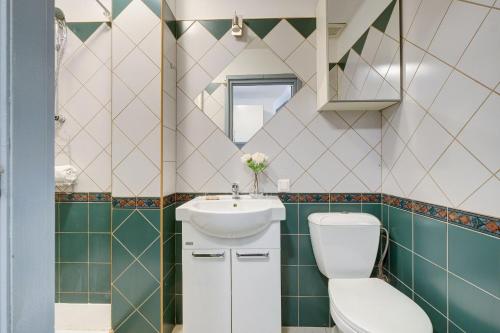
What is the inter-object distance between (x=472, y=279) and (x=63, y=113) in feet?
8.51

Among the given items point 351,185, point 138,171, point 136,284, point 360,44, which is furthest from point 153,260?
point 360,44

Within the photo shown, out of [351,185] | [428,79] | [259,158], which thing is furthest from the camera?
[351,185]

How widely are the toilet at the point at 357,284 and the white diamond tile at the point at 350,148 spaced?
0.44m

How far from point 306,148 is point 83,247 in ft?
5.85

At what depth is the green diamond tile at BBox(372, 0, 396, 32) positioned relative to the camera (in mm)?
1625

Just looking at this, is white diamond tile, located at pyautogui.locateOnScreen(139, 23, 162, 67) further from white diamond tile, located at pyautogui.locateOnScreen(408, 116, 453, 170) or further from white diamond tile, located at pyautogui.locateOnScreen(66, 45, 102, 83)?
white diamond tile, located at pyautogui.locateOnScreen(408, 116, 453, 170)

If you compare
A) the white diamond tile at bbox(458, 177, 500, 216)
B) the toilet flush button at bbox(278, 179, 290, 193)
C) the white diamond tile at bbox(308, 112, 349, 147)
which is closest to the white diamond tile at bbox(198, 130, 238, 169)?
the toilet flush button at bbox(278, 179, 290, 193)

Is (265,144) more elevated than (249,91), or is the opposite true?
(249,91)

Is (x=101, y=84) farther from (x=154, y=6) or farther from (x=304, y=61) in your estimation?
(x=304, y=61)

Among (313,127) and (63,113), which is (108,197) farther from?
(313,127)

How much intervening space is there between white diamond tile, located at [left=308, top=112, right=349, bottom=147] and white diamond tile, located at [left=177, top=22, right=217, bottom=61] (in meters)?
0.97

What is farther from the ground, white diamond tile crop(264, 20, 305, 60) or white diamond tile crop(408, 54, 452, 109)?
white diamond tile crop(264, 20, 305, 60)

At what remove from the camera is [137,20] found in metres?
1.76

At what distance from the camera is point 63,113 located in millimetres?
1989
